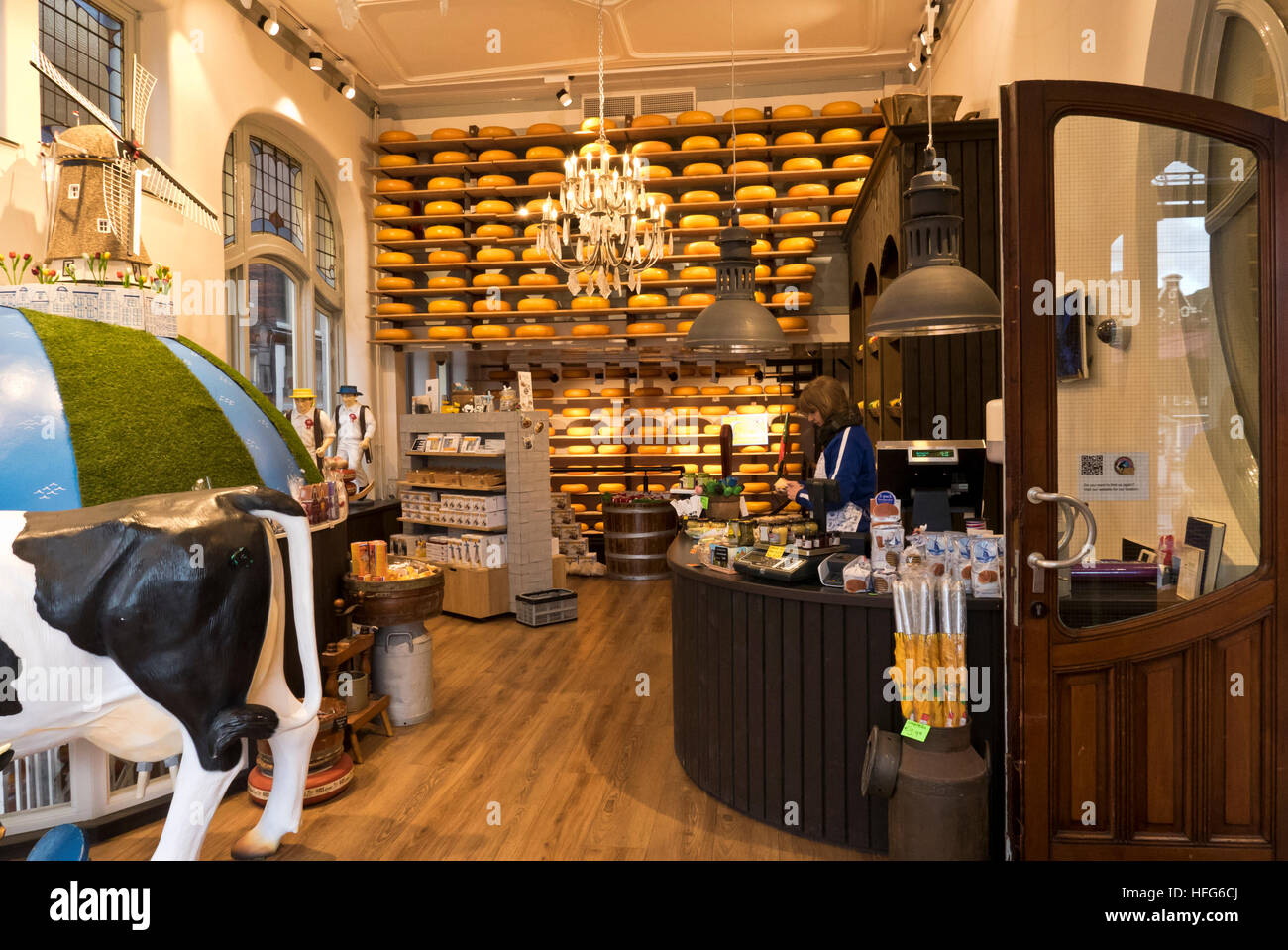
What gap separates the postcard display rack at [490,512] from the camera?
677 centimetres

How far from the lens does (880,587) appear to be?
3043 millimetres

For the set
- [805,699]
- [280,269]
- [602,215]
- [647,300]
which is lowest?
[805,699]

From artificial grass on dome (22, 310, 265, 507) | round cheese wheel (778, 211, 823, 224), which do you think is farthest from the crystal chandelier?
artificial grass on dome (22, 310, 265, 507)

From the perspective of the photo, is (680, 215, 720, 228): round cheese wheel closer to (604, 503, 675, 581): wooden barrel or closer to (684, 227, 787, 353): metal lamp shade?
(604, 503, 675, 581): wooden barrel

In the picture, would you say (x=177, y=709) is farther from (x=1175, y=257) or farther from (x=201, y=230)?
(x=201, y=230)

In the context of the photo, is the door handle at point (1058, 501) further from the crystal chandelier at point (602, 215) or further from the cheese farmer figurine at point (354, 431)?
the cheese farmer figurine at point (354, 431)

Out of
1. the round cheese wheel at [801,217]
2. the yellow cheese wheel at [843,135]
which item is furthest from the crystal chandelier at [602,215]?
the yellow cheese wheel at [843,135]

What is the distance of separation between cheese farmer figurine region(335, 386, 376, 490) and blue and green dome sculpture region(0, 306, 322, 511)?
416cm

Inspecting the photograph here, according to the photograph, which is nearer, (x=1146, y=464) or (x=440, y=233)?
(x=1146, y=464)

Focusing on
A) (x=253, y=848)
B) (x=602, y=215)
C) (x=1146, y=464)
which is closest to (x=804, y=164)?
(x=602, y=215)

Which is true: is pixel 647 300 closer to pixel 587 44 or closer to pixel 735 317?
pixel 587 44

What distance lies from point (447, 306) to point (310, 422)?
2230 mm

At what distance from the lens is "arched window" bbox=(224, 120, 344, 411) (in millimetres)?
7320

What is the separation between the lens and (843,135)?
8398 mm
